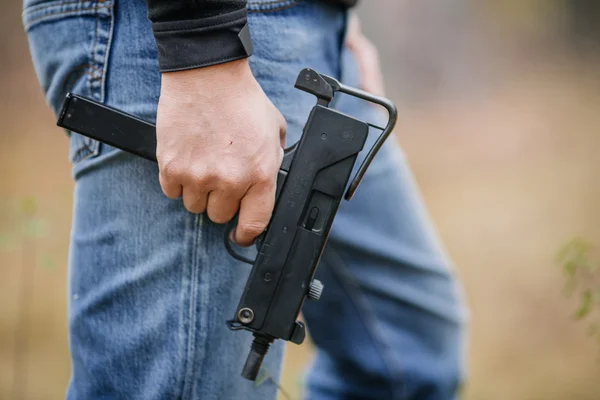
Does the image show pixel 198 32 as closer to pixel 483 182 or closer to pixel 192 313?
pixel 192 313

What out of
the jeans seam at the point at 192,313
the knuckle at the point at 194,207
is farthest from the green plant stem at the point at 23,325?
the knuckle at the point at 194,207

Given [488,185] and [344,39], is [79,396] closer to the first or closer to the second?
[344,39]

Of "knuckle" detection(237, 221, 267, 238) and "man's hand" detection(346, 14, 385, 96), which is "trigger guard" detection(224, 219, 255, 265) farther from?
"man's hand" detection(346, 14, 385, 96)

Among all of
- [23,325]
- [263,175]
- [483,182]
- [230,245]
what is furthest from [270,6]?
[483,182]

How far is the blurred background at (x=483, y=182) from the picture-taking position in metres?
2.51

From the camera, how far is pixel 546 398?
94.1 inches

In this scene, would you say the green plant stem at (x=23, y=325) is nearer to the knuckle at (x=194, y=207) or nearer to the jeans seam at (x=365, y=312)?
the jeans seam at (x=365, y=312)

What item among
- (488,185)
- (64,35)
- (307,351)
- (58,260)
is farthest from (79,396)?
(488,185)

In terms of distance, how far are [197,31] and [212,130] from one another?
0.46 feet

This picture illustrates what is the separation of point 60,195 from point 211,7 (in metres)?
2.82

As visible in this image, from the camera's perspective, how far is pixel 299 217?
0.96 m

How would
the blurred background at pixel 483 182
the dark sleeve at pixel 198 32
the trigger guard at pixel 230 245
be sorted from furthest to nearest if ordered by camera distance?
the blurred background at pixel 483 182
the trigger guard at pixel 230 245
the dark sleeve at pixel 198 32

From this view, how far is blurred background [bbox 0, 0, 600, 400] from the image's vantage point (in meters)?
2.51

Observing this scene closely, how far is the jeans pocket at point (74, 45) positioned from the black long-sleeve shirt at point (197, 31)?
0.35 feet
